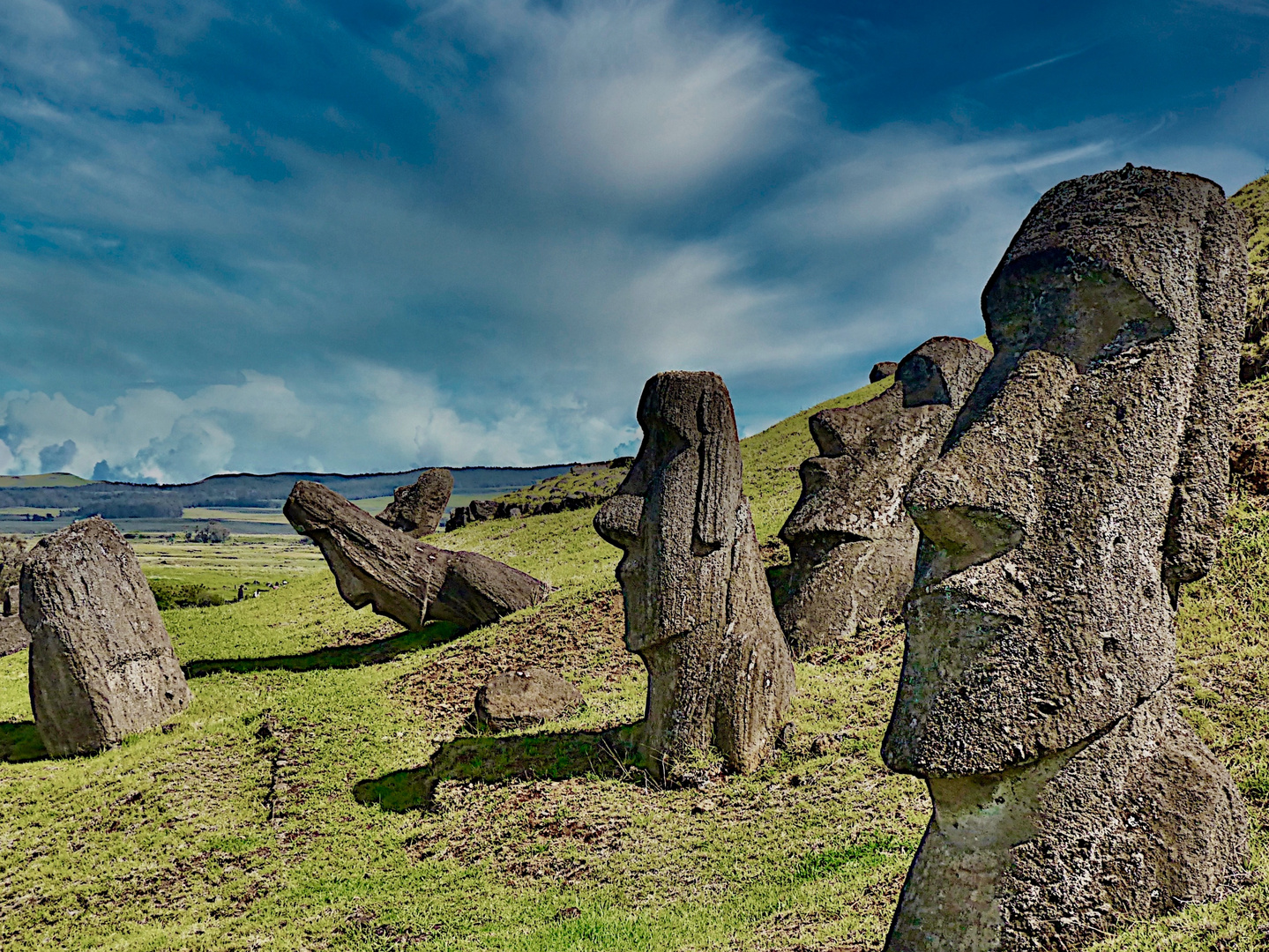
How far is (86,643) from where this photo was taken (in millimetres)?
13414

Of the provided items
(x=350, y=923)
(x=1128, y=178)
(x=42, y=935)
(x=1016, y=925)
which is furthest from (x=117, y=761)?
(x=1128, y=178)

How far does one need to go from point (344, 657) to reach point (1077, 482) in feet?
57.2

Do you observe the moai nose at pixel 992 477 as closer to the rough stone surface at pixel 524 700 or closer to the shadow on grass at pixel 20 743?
the rough stone surface at pixel 524 700

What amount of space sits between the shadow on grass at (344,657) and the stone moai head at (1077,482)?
15.8 meters

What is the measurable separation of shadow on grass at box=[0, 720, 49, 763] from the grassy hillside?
0.07m

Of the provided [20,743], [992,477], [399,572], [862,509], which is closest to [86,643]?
[20,743]

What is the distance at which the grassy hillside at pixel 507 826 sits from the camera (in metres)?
6.82

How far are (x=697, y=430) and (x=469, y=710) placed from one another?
6.81 metres

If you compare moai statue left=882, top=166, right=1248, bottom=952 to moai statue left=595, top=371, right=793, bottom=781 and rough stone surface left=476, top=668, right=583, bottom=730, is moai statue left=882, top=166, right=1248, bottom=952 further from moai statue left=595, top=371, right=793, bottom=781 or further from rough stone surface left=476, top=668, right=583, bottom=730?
rough stone surface left=476, top=668, right=583, bottom=730

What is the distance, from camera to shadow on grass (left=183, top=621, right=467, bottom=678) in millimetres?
18375

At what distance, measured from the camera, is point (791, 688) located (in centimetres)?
1047

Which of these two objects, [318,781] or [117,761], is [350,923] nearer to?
[318,781]

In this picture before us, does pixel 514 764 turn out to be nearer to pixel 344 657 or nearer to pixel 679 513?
pixel 679 513

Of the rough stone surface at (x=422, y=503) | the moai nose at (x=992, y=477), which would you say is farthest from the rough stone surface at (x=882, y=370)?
the moai nose at (x=992, y=477)
